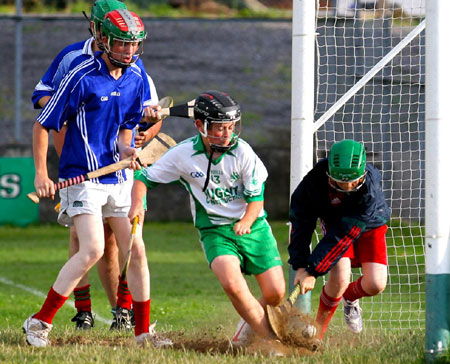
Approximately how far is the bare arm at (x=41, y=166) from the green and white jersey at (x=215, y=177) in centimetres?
56

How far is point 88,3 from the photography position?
1902cm

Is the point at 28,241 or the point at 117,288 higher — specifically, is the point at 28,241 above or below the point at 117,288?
below

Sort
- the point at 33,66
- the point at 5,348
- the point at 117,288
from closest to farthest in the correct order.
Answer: the point at 5,348 < the point at 117,288 < the point at 33,66

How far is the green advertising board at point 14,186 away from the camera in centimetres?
1467

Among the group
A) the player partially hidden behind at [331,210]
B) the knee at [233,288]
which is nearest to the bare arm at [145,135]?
the player partially hidden behind at [331,210]

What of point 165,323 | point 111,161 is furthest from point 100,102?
point 165,323

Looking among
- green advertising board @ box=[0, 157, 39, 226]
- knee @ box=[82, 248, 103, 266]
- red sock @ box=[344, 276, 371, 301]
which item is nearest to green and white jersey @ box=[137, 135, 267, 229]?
knee @ box=[82, 248, 103, 266]

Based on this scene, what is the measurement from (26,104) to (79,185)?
566 inches

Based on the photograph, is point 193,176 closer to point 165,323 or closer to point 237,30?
point 165,323

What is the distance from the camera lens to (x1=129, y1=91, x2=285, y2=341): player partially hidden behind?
221 inches

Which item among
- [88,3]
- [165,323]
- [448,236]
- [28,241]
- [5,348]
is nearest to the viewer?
[448,236]

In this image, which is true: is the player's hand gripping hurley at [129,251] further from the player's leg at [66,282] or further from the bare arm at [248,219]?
the bare arm at [248,219]

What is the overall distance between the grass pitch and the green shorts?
1.79 ft

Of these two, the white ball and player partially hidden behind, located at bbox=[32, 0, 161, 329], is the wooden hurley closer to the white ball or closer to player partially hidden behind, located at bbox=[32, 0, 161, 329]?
player partially hidden behind, located at bbox=[32, 0, 161, 329]
